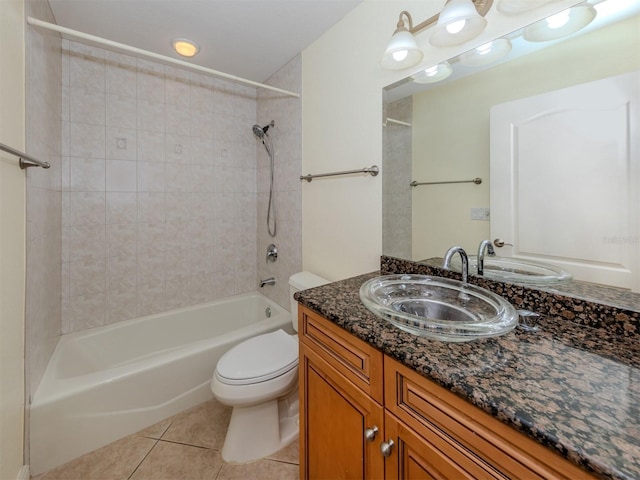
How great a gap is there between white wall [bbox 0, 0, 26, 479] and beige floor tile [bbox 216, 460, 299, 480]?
81 cm

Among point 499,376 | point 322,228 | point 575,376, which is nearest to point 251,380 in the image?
point 322,228

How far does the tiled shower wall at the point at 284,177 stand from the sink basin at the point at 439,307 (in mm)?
1084

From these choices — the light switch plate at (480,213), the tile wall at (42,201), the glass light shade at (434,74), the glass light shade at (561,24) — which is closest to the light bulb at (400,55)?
the glass light shade at (434,74)

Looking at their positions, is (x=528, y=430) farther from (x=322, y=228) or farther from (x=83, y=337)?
(x=83, y=337)

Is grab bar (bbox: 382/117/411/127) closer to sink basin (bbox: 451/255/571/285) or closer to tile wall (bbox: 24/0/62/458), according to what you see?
sink basin (bbox: 451/255/571/285)

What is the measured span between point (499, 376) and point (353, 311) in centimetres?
41

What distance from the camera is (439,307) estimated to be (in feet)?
3.19

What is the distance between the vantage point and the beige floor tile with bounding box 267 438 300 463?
1343 millimetres

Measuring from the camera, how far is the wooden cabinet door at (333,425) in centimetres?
74

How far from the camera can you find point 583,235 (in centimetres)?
84

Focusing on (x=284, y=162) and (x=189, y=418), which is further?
(x=284, y=162)

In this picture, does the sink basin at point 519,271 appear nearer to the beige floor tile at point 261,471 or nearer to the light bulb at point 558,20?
the light bulb at point 558,20

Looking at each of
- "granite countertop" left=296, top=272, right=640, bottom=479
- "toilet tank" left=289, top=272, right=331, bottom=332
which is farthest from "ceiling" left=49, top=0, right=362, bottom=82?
"granite countertop" left=296, top=272, right=640, bottom=479

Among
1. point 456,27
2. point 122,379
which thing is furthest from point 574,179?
point 122,379
